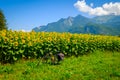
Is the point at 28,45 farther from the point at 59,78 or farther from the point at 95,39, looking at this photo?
the point at 95,39

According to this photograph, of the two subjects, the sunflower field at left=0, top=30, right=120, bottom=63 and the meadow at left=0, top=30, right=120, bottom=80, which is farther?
the sunflower field at left=0, top=30, right=120, bottom=63

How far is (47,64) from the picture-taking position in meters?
15.1

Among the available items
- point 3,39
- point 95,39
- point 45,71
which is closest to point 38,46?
point 3,39

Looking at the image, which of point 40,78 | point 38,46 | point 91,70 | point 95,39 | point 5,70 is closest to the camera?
point 40,78

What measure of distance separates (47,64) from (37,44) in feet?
9.53

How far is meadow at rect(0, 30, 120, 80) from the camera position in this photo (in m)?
12.3

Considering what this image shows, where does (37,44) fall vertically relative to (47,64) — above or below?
above

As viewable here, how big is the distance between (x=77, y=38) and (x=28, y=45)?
724 cm

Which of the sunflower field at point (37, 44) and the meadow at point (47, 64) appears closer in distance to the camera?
the meadow at point (47, 64)

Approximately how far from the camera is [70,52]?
21000mm

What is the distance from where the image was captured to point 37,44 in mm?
17547

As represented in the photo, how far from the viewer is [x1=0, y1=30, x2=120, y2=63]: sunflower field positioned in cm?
1531

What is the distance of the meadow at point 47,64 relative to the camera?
12289mm

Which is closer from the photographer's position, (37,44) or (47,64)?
(47,64)
